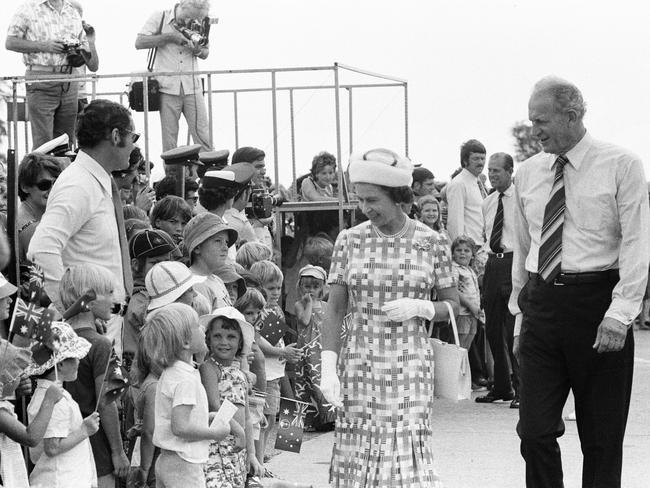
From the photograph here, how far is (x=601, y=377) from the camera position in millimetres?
6207

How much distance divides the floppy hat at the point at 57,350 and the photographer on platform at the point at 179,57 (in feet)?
19.2

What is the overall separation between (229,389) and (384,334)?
1111 mm

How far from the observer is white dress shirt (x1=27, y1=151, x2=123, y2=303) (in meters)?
6.10

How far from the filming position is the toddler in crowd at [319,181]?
12.1m

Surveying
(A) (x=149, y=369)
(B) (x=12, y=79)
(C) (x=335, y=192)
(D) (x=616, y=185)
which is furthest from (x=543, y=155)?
(C) (x=335, y=192)

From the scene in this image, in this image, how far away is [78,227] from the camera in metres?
6.22

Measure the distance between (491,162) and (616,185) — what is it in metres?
5.57

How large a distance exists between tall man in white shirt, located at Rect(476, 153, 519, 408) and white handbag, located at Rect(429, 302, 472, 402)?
4.93m

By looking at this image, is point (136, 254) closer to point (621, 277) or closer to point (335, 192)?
point (621, 277)

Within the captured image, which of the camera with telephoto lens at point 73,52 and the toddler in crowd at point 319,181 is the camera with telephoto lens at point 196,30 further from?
the toddler in crowd at point 319,181

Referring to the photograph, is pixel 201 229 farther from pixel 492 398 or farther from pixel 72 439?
pixel 492 398

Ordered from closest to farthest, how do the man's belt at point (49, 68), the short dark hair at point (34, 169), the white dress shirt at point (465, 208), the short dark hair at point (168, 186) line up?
1. the short dark hair at point (34, 169)
2. the short dark hair at point (168, 186)
3. the man's belt at point (49, 68)
4. the white dress shirt at point (465, 208)

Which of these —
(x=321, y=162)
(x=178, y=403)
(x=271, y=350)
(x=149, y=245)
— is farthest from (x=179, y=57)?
(x=178, y=403)

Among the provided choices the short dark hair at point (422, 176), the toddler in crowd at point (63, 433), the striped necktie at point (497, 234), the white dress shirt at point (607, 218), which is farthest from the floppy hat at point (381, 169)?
the short dark hair at point (422, 176)
